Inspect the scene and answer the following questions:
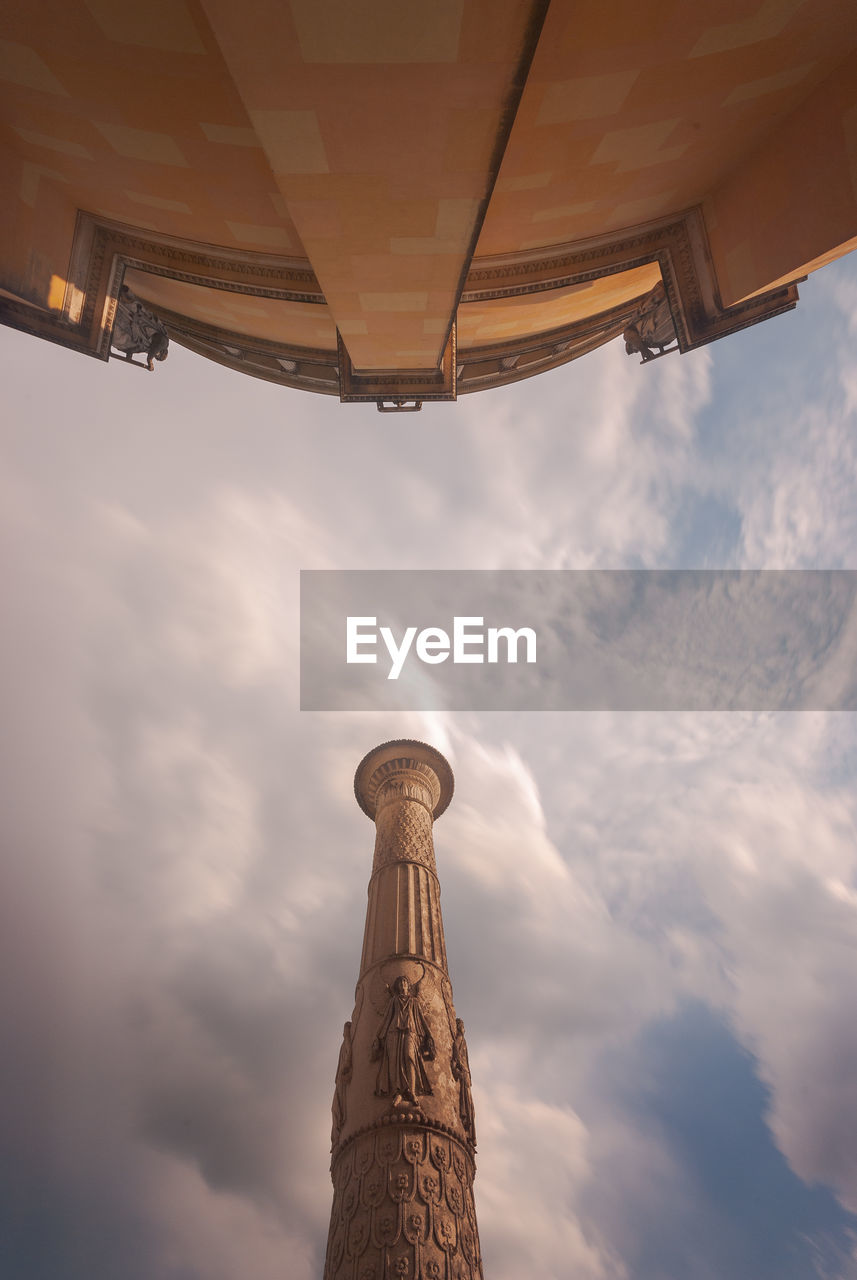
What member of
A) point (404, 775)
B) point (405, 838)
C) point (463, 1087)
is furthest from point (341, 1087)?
point (404, 775)

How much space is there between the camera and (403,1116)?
835 centimetres

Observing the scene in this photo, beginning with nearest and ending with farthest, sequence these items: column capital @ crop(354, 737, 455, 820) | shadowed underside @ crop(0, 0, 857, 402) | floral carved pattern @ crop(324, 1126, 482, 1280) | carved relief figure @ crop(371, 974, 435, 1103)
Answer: shadowed underside @ crop(0, 0, 857, 402) → floral carved pattern @ crop(324, 1126, 482, 1280) → carved relief figure @ crop(371, 974, 435, 1103) → column capital @ crop(354, 737, 455, 820)

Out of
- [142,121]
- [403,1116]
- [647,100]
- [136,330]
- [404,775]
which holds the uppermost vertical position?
[136,330]

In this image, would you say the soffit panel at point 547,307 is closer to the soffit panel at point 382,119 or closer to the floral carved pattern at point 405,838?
the soffit panel at point 382,119

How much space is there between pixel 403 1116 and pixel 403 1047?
87 centimetres

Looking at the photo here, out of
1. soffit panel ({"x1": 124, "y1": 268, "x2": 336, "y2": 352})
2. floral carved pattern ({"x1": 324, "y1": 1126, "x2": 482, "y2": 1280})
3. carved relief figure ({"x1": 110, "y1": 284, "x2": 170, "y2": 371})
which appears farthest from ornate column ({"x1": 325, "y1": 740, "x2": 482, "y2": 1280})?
carved relief figure ({"x1": 110, "y1": 284, "x2": 170, "y2": 371})

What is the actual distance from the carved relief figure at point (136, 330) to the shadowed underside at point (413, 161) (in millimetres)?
517

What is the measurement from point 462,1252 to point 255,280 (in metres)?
13.9

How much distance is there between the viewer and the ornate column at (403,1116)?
7344 millimetres

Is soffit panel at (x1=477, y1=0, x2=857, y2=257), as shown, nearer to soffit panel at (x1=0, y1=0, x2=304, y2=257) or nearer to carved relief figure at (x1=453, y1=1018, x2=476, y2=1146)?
soffit panel at (x1=0, y1=0, x2=304, y2=257)

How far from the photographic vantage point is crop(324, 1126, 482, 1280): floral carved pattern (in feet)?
23.4

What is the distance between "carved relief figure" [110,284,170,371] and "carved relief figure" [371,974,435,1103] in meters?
11.9

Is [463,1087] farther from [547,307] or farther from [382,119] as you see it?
[547,307]

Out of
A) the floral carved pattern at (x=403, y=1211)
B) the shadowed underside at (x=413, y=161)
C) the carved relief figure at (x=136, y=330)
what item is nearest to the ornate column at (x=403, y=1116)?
the floral carved pattern at (x=403, y=1211)
